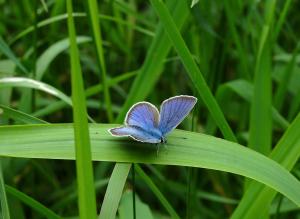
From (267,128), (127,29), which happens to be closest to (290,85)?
(267,128)

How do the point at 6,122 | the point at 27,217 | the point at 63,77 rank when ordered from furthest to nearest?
the point at 63,77 → the point at 27,217 → the point at 6,122

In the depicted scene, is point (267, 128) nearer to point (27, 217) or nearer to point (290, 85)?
point (290, 85)

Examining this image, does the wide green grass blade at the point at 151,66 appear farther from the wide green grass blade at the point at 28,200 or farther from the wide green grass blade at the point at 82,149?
the wide green grass blade at the point at 82,149

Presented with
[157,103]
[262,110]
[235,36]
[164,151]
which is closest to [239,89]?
[235,36]

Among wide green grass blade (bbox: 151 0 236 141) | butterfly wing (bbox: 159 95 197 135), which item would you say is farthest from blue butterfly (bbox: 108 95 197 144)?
wide green grass blade (bbox: 151 0 236 141)

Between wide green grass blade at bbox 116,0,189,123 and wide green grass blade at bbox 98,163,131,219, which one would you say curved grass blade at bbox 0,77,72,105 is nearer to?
wide green grass blade at bbox 116,0,189,123

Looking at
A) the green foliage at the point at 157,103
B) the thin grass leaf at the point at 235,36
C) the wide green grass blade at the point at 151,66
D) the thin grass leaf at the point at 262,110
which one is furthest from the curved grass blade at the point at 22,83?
the thin grass leaf at the point at 235,36
